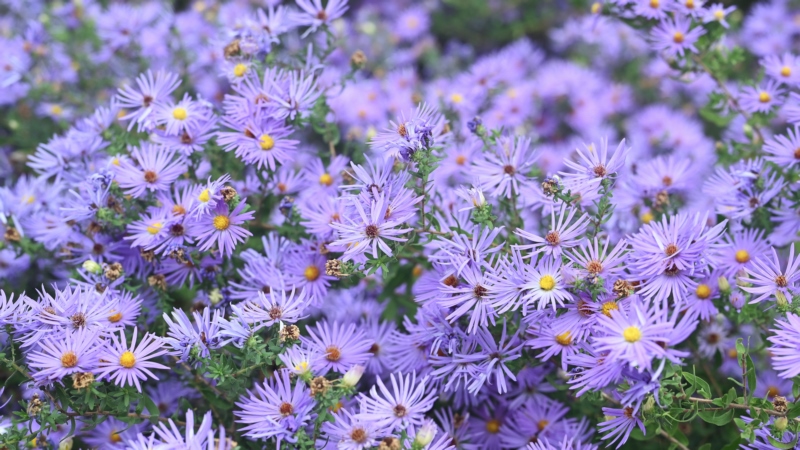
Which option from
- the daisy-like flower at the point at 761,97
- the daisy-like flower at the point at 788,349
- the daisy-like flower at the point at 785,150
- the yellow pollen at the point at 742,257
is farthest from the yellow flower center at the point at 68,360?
the daisy-like flower at the point at 761,97

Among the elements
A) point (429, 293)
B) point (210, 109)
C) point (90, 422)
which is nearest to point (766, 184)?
point (429, 293)

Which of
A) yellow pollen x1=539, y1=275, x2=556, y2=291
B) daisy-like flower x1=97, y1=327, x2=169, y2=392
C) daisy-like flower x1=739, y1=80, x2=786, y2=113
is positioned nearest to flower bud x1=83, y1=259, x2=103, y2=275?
daisy-like flower x1=97, y1=327, x2=169, y2=392

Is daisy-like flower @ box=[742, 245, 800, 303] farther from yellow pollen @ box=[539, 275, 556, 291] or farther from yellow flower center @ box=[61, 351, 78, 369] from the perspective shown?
yellow flower center @ box=[61, 351, 78, 369]

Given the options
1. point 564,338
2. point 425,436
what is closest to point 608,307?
point 564,338

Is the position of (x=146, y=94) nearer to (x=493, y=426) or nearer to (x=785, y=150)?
(x=493, y=426)

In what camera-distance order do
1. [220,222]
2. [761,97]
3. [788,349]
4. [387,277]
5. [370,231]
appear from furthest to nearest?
[761,97] < [387,277] < [220,222] < [370,231] < [788,349]

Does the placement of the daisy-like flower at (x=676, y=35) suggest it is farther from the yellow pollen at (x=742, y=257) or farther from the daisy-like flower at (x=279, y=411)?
the daisy-like flower at (x=279, y=411)
